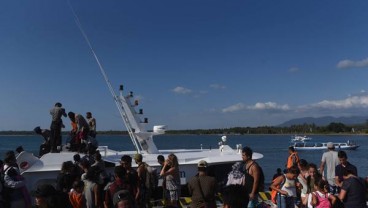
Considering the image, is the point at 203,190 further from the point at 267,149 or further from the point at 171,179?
the point at 267,149

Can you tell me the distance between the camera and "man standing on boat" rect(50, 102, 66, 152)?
1112 centimetres

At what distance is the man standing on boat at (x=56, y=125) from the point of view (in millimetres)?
11125

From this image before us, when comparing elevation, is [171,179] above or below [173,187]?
above

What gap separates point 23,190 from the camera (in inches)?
249

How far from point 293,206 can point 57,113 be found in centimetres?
698

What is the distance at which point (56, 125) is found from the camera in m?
11.2

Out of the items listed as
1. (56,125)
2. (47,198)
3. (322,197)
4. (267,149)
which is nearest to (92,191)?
(47,198)

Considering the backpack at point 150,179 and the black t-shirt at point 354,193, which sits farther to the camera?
the backpack at point 150,179

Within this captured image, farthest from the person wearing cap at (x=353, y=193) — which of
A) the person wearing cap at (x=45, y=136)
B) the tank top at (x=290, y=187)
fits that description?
the person wearing cap at (x=45, y=136)

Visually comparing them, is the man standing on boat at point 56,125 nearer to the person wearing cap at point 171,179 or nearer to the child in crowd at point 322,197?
the person wearing cap at point 171,179

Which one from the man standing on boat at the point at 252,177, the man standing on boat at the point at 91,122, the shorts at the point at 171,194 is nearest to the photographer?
the man standing on boat at the point at 252,177

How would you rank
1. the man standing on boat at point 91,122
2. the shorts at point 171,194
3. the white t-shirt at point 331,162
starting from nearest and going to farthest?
1. the shorts at point 171,194
2. the white t-shirt at point 331,162
3. the man standing on boat at point 91,122

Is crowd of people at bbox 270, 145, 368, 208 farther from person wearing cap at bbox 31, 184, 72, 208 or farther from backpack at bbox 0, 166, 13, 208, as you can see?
backpack at bbox 0, 166, 13, 208

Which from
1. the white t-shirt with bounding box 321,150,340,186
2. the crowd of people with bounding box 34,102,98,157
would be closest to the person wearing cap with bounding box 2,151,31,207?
the crowd of people with bounding box 34,102,98,157
